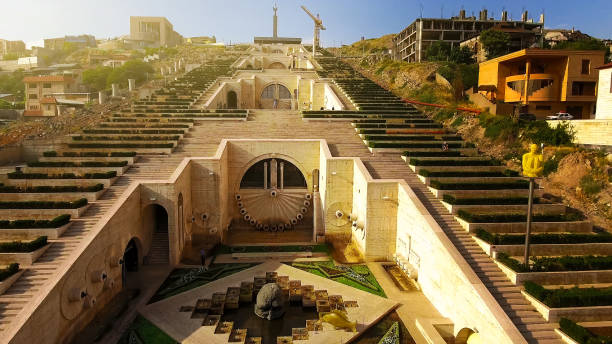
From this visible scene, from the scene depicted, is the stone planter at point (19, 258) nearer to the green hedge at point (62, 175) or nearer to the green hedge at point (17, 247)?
the green hedge at point (17, 247)

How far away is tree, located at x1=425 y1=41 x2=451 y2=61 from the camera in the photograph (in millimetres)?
62184

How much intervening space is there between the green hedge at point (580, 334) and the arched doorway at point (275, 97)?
4367cm

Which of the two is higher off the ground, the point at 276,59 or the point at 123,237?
the point at 276,59

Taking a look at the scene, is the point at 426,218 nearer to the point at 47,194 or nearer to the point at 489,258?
the point at 489,258

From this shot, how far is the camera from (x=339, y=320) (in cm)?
1500

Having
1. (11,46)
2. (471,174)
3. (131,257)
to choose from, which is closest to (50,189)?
(131,257)

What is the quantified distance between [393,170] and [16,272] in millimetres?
19450

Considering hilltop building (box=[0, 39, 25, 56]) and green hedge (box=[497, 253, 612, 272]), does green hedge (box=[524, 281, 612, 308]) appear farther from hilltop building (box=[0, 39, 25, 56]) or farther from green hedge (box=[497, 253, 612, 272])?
hilltop building (box=[0, 39, 25, 56])

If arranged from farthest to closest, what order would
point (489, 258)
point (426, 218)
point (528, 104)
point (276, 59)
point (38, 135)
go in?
point (276, 59) → point (528, 104) → point (38, 135) → point (426, 218) → point (489, 258)

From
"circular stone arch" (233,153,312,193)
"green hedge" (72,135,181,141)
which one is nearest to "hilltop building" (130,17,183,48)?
"green hedge" (72,135,181,141)

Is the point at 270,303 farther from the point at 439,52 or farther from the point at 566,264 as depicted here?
the point at 439,52

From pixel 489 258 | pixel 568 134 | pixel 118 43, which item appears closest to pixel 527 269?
pixel 489 258

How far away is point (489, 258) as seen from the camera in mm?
16266

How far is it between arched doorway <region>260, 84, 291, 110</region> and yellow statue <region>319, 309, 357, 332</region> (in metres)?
39.8
